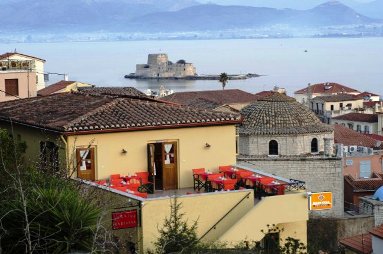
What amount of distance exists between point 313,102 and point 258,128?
47.4 m

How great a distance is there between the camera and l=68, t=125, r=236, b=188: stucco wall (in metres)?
14.5

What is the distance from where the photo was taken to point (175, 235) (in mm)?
11055

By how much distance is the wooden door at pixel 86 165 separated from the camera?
14.3 m

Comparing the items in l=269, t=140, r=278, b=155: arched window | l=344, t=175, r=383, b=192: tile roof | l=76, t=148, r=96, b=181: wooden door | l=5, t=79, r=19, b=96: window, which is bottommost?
l=344, t=175, r=383, b=192: tile roof

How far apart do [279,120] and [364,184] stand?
16.2ft

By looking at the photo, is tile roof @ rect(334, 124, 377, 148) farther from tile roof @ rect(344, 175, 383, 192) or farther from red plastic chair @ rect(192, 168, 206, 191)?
red plastic chair @ rect(192, 168, 206, 191)

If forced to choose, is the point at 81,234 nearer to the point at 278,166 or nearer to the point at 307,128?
the point at 278,166

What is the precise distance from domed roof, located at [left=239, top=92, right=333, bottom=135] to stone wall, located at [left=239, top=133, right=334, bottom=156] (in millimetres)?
160

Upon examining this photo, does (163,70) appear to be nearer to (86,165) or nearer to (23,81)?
(23,81)

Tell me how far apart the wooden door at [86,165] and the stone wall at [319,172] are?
13.2 metres

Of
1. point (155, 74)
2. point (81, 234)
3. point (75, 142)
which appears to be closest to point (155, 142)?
point (75, 142)

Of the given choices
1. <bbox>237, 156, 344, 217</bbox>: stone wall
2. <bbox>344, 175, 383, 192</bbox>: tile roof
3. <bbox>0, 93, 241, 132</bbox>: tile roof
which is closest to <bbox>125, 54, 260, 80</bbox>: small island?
<bbox>344, 175, 383, 192</bbox>: tile roof

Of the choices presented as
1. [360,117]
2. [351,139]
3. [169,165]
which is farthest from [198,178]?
[360,117]

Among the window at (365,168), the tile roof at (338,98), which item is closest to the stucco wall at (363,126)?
the tile roof at (338,98)
